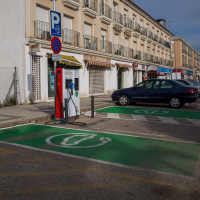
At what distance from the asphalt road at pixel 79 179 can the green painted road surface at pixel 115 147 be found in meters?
0.20

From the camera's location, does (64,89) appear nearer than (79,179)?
No

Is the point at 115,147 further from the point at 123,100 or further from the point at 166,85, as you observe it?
the point at 123,100

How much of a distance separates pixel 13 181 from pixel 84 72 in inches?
681

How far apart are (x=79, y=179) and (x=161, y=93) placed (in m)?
10.3

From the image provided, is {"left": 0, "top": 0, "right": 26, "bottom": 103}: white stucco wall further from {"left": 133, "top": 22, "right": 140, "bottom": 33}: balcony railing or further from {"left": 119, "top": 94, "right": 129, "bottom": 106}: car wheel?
{"left": 133, "top": 22, "right": 140, "bottom": 33}: balcony railing

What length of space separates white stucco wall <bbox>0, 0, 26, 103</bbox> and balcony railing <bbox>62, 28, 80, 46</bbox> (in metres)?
3.80

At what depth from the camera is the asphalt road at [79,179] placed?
3.09m

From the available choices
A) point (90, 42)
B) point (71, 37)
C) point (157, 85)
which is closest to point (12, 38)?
point (71, 37)

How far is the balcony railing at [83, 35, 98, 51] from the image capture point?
20828 mm

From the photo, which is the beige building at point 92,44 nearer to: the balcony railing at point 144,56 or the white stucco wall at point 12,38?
the balcony railing at point 144,56

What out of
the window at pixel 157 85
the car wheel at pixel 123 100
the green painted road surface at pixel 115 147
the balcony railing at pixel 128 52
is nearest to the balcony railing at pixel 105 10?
the balcony railing at pixel 128 52

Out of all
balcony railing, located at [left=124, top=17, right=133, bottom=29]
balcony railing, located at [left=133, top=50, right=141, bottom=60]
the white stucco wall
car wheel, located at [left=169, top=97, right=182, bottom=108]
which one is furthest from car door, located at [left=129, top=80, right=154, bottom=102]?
balcony railing, located at [left=133, top=50, right=141, bottom=60]

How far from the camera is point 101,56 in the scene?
2284cm

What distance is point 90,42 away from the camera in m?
21.3
